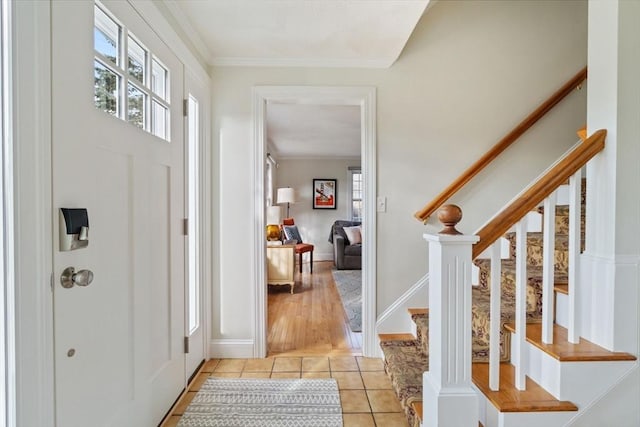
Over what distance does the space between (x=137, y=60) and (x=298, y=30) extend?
0.98 meters

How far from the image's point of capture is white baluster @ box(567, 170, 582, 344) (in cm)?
141

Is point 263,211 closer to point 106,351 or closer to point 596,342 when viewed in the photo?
point 106,351

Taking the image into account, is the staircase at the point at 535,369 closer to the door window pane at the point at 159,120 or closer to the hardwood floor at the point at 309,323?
the hardwood floor at the point at 309,323

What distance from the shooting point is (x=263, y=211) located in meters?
2.54

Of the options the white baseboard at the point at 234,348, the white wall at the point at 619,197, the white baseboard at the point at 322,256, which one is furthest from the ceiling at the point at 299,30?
the white baseboard at the point at 322,256

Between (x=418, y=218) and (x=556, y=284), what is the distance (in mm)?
920

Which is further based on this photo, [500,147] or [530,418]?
[500,147]

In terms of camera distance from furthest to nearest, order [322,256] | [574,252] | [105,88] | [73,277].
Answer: [322,256]
[574,252]
[105,88]
[73,277]

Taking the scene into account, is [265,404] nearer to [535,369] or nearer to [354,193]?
[535,369]

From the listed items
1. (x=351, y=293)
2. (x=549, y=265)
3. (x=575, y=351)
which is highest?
(x=549, y=265)

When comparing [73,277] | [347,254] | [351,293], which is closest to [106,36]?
[73,277]

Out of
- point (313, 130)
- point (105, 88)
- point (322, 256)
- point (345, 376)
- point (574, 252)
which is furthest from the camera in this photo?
point (322, 256)

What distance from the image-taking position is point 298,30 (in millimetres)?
2094

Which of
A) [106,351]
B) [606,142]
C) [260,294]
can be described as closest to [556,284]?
[606,142]
